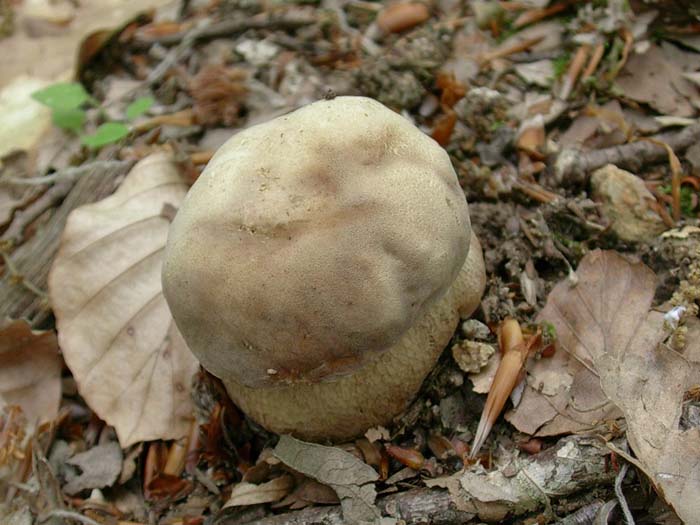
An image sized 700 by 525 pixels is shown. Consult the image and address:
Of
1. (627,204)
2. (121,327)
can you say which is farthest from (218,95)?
(627,204)

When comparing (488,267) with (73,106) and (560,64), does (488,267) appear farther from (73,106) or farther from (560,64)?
(73,106)

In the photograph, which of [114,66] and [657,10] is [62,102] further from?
[657,10]

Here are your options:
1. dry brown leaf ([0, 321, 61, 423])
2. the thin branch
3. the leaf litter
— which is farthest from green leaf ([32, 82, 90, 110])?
the thin branch

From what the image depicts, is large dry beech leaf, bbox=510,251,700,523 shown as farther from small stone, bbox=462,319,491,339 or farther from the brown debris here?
the brown debris

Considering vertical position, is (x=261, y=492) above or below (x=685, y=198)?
below

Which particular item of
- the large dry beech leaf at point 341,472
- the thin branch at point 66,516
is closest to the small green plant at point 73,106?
the thin branch at point 66,516

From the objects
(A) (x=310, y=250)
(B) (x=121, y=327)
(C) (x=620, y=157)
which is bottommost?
(B) (x=121, y=327)

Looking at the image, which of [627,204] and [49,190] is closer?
[627,204]
